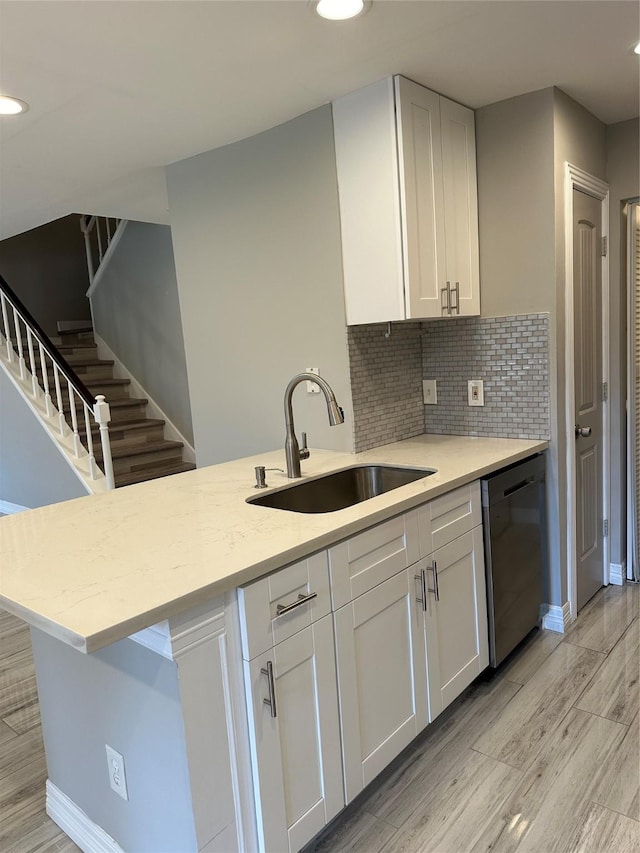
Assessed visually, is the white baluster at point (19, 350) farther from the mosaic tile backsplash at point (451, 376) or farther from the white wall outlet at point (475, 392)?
the white wall outlet at point (475, 392)

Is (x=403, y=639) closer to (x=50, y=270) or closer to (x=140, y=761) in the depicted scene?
(x=140, y=761)

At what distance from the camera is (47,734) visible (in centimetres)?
185

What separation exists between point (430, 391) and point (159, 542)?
181 cm

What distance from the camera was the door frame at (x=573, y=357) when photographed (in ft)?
8.79

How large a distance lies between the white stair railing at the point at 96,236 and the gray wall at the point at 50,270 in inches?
19.9

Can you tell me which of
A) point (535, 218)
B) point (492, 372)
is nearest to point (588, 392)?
point (492, 372)

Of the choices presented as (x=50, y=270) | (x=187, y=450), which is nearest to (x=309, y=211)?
(x=187, y=450)

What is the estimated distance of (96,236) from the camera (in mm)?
6559

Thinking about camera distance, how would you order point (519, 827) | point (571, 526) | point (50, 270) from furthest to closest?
point (50, 270) → point (571, 526) → point (519, 827)

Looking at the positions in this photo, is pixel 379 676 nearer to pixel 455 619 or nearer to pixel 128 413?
pixel 455 619

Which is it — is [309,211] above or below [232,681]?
above

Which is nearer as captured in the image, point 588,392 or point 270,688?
point 270,688

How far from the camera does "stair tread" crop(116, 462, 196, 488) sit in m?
5.14

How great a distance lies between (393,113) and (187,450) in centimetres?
397
